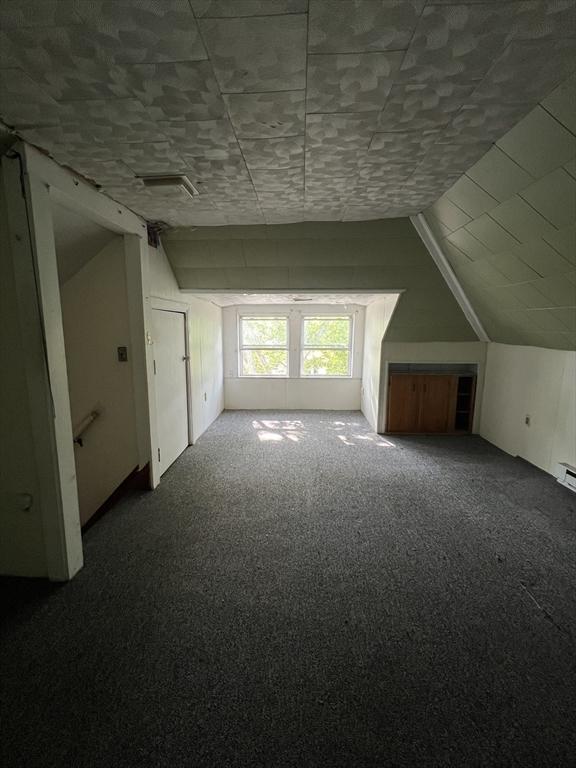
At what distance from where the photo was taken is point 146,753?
114cm

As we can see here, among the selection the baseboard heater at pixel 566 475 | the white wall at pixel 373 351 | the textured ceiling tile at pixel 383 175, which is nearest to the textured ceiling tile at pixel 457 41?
the textured ceiling tile at pixel 383 175

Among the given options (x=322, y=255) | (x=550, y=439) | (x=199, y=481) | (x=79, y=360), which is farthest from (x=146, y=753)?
(x=550, y=439)

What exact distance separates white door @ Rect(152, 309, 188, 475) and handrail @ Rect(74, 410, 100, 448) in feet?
1.75

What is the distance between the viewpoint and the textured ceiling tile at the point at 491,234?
2261 millimetres

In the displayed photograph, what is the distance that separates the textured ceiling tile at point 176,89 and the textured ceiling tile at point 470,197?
62.1 inches

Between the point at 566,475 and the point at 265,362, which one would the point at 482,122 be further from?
the point at 265,362

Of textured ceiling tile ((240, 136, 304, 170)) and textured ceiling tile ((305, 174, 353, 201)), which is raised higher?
textured ceiling tile ((305, 174, 353, 201))

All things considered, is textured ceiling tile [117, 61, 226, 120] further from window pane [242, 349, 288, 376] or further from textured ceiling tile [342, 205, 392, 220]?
window pane [242, 349, 288, 376]

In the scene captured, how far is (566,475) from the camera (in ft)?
10.0

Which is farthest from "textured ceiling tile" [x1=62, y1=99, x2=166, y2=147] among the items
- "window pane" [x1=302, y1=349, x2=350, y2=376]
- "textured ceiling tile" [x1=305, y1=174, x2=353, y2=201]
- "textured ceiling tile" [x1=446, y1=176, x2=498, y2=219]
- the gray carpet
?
"window pane" [x1=302, y1=349, x2=350, y2=376]

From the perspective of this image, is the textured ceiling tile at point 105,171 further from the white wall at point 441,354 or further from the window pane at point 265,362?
Result: the window pane at point 265,362

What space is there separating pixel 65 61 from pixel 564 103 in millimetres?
1912

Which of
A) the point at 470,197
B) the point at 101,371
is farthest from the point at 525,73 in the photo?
the point at 101,371

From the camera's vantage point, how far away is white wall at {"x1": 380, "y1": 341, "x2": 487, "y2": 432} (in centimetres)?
450
